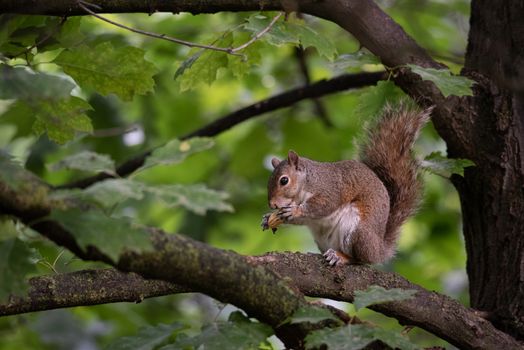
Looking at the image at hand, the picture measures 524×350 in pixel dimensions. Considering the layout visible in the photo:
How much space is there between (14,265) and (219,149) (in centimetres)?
367

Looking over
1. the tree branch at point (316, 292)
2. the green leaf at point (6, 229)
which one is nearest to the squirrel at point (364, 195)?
the tree branch at point (316, 292)

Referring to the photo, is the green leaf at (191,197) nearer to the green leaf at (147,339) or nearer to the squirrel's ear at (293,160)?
the green leaf at (147,339)

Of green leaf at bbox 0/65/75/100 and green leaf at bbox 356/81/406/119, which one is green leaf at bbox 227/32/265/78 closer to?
green leaf at bbox 356/81/406/119

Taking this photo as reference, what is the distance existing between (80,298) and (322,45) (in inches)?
40.0

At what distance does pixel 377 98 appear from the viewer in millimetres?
2645

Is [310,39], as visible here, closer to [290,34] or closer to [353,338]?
[290,34]

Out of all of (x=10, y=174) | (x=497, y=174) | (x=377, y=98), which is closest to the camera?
(x=10, y=174)

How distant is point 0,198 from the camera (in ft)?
4.60

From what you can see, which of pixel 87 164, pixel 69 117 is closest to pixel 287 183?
pixel 69 117

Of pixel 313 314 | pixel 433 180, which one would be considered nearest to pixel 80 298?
pixel 313 314

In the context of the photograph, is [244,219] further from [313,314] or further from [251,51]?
[313,314]

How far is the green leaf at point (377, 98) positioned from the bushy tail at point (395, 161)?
0.18 m

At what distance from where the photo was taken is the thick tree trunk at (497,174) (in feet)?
8.14

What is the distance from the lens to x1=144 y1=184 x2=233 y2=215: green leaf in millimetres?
1385
